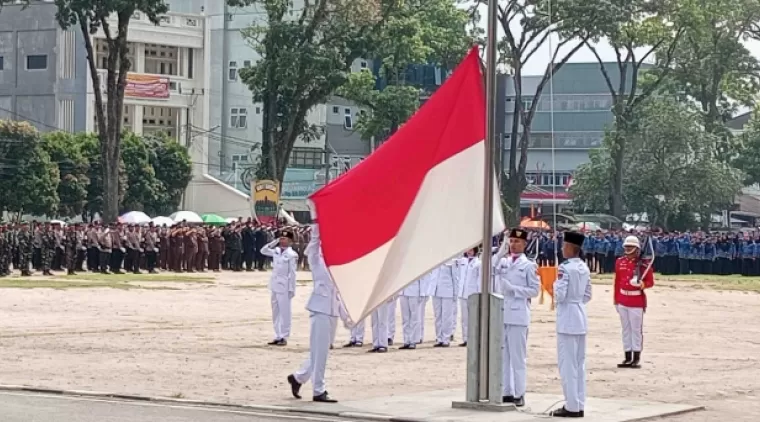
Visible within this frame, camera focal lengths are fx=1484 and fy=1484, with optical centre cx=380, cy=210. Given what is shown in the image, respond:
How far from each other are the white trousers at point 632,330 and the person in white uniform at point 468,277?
203cm

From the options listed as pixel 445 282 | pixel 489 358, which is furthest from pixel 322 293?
pixel 445 282

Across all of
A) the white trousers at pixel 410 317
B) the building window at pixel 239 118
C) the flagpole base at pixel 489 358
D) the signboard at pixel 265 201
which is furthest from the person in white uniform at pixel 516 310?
the building window at pixel 239 118

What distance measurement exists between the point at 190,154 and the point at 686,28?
84.2 feet

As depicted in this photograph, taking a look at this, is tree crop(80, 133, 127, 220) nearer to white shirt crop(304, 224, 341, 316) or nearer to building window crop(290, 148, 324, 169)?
building window crop(290, 148, 324, 169)

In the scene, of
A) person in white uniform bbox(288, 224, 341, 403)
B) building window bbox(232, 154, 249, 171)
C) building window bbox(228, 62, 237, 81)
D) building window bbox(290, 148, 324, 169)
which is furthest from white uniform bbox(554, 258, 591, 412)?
building window bbox(290, 148, 324, 169)

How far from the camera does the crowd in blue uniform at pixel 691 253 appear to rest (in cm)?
5503

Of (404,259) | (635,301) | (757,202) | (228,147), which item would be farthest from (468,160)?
(757,202)

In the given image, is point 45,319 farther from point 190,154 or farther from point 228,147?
point 228,147

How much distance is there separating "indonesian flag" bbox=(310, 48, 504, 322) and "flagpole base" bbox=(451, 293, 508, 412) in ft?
2.07

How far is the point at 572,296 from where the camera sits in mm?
14727

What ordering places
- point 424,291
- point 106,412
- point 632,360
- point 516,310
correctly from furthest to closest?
point 424,291, point 632,360, point 516,310, point 106,412

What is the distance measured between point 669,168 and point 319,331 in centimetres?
5874

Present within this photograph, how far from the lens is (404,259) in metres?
14.3

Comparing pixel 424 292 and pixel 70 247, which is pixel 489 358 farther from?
pixel 70 247
